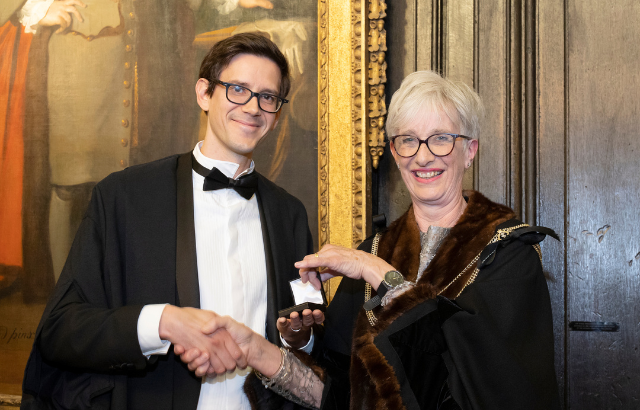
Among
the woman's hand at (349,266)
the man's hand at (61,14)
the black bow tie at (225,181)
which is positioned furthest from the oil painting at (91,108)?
the woman's hand at (349,266)

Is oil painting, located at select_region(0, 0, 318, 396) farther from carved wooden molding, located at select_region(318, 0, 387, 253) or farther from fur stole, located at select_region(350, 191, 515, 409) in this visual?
fur stole, located at select_region(350, 191, 515, 409)

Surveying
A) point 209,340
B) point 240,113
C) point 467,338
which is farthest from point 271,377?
point 240,113

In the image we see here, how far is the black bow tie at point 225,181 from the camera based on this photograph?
199cm

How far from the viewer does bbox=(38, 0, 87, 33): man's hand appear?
10.7ft

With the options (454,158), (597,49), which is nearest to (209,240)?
(454,158)

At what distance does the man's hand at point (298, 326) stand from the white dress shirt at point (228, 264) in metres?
0.08

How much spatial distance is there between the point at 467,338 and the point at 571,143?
1.62 metres

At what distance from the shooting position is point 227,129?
2.00 metres

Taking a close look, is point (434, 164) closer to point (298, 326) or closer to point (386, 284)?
point (386, 284)

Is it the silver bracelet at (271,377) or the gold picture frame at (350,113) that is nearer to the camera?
the silver bracelet at (271,377)

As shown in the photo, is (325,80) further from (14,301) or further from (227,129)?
(14,301)

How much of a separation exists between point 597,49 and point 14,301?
367 centimetres

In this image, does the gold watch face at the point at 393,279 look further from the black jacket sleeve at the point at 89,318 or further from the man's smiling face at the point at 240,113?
the black jacket sleeve at the point at 89,318

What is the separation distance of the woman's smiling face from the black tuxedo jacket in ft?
2.05
